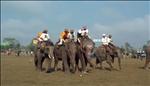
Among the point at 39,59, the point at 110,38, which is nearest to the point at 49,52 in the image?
the point at 39,59

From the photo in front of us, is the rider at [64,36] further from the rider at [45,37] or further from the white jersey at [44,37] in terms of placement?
the white jersey at [44,37]

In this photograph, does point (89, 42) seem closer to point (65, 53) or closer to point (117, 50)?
point (65, 53)

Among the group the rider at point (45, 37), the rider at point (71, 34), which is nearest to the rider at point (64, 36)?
the rider at point (71, 34)

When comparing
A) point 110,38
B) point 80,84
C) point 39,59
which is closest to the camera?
point 80,84

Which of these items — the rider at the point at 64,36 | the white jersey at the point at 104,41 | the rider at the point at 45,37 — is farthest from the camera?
the white jersey at the point at 104,41

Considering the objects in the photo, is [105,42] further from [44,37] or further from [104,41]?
[44,37]

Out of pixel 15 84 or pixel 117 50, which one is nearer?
pixel 15 84

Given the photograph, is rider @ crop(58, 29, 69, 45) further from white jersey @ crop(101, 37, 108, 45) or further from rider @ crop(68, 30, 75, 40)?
white jersey @ crop(101, 37, 108, 45)

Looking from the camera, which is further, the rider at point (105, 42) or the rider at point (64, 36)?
the rider at point (105, 42)

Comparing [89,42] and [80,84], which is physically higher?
[89,42]

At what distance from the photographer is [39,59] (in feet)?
91.1

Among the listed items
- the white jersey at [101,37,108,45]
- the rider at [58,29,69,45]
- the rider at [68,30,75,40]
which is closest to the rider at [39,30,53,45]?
the rider at [58,29,69,45]

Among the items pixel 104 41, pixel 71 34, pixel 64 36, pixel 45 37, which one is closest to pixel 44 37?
pixel 45 37

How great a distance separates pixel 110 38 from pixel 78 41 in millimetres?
4617
